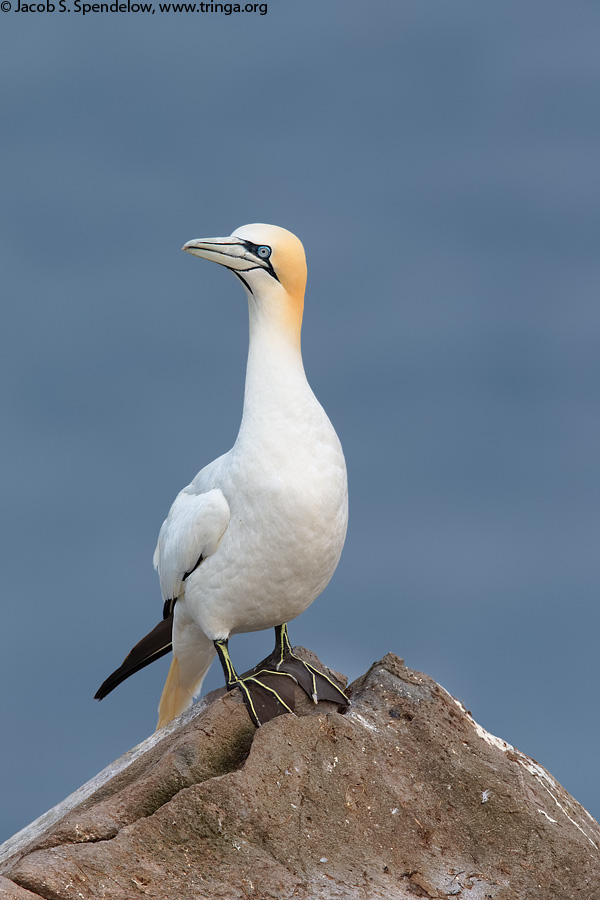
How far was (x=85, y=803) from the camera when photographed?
29.1 feet

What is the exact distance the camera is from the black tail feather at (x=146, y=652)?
952 centimetres

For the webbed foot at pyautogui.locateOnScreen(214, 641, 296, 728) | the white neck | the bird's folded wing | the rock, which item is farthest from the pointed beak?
the rock

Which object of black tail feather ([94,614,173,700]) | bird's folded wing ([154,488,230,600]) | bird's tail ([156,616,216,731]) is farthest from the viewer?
black tail feather ([94,614,173,700])

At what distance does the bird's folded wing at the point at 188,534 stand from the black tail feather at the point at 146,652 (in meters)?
0.34

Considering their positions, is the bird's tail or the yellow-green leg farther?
the bird's tail

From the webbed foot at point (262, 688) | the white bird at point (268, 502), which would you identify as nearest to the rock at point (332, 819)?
the webbed foot at point (262, 688)

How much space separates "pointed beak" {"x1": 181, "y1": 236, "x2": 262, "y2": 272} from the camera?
328 inches

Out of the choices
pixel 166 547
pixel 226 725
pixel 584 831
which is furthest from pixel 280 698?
pixel 584 831

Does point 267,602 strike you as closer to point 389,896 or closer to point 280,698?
point 280,698

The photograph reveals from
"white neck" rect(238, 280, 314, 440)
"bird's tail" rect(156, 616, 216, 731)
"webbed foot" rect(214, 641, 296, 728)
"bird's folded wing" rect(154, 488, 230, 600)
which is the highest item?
"white neck" rect(238, 280, 314, 440)

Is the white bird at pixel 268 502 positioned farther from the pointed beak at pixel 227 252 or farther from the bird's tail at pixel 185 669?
the bird's tail at pixel 185 669

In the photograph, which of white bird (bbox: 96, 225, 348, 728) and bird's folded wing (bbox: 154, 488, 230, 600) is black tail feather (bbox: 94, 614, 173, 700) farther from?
white bird (bbox: 96, 225, 348, 728)

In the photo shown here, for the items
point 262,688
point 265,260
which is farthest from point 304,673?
point 265,260

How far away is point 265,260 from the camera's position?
27.5 feet
